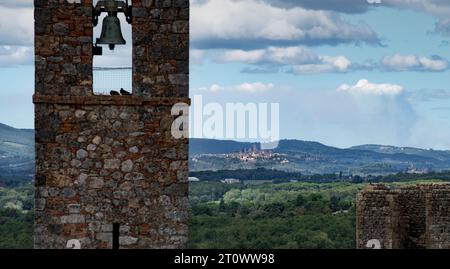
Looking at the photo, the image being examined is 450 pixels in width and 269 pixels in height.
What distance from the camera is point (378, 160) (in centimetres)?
10625

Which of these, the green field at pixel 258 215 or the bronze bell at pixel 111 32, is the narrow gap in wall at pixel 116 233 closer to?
the bronze bell at pixel 111 32

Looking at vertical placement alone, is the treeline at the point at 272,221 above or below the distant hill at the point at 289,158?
below

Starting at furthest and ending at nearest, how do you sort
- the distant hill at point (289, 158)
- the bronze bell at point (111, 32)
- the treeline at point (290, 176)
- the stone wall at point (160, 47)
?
the treeline at point (290, 176) < the distant hill at point (289, 158) < the bronze bell at point (111, 32) < the stone wall at point (160, 47)

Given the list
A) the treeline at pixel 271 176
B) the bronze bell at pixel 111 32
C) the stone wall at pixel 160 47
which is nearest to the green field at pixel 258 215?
the treeline at pixel 271 176

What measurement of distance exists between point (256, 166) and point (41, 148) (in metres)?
78.0

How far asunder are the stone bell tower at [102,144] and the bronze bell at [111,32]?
0.19 metres

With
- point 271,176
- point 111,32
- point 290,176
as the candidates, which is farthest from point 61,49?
point 290,176

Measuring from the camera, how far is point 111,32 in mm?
12992

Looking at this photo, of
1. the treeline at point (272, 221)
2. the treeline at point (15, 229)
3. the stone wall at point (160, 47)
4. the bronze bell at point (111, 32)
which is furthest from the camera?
the treeline at point (272, 221)

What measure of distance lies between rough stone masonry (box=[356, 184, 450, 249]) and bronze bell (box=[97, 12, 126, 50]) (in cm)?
780

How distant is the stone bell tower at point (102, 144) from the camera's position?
Result: 12.7m

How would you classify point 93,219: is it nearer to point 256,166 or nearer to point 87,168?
point 87,168

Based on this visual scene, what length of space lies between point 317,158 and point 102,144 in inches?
3378
